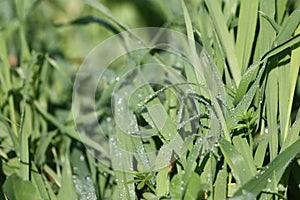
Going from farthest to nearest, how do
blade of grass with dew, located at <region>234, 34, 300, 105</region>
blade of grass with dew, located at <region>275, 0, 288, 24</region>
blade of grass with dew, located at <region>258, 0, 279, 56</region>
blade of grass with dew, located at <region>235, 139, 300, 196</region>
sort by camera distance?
1. blade of grass with dew, located at <region>275, 0, 288, 24</region>
2. blade of grass with dew, located at <region>258, 0, 279, 56</region>
3. blade of grass with dew, located at <region>234, 34, 300, 105</region>
4. blade of grass with dew, located at <region>235, 139, 300, 196</region>

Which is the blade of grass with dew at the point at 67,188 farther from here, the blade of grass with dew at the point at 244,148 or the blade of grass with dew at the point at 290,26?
the blade of grass with dew at the point at 290,26

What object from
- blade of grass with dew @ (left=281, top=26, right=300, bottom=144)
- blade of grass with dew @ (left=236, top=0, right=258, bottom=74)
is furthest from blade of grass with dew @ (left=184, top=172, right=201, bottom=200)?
blade of grass with dew @ (left=236, top=0, right=258, bottom=74)

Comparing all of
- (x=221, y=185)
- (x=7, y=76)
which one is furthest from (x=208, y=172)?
(x=7, y=76)

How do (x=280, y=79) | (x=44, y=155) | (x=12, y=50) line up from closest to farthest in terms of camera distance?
1. (x=280, y=79)
2. (x=44, y=155)
3. (x=12, y=50)

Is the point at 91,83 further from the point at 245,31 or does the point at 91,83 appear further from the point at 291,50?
the point at 291,50

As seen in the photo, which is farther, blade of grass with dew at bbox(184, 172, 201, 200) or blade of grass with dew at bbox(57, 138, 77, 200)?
blade of grass with dew at bbox(57, 138, 77, 200)

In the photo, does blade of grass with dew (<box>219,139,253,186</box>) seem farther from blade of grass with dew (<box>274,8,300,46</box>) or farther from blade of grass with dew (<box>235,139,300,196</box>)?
blade of grass with dew (<box>274,8,300,46</box>)

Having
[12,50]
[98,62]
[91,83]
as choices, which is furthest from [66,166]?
[12,50]

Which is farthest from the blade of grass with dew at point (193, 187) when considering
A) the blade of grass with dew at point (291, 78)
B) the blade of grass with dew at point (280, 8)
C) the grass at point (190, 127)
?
the blade of grass with dew at point (280, 8)
